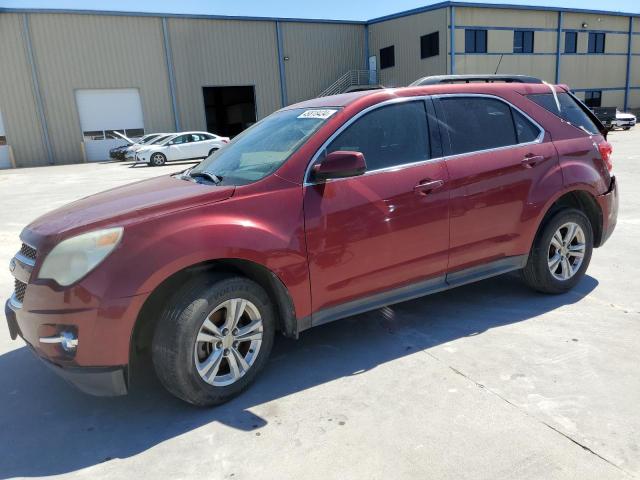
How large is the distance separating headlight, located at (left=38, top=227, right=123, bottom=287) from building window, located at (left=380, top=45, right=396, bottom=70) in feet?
119

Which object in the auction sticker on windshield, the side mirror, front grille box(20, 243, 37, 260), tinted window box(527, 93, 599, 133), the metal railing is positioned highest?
the metal railing

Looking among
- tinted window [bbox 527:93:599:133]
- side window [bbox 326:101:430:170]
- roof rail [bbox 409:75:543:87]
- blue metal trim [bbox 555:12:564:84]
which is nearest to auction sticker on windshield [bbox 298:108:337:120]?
side window [bbox 326:101:430:170]

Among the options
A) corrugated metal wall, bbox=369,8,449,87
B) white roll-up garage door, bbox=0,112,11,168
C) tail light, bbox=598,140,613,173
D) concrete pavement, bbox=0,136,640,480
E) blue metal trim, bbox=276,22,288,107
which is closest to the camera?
concrete pavement, bbox=0,136,640,480

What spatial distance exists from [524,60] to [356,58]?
11.7 m

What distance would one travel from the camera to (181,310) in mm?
2857

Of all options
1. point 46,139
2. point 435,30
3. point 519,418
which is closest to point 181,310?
point 519,418

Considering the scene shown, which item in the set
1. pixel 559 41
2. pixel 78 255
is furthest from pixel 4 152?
pixel 559 41

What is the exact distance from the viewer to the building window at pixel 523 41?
114ft

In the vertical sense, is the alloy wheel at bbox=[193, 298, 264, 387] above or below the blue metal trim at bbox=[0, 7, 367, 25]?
below

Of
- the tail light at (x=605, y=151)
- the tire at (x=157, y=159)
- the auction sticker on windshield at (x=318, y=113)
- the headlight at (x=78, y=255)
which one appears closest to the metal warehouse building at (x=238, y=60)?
the tire at (x=157, y=159)

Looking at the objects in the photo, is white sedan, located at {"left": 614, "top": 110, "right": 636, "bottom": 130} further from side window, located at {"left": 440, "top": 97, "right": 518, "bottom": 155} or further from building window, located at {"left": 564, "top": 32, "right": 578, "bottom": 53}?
side window, located at {"left": 440, "top": 97, "right": 518, "bottom": 155}

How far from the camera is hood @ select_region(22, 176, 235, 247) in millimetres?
2875

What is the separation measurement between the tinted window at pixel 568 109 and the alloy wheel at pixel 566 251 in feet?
3.05

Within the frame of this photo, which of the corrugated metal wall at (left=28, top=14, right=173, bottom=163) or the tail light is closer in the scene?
the tail light
